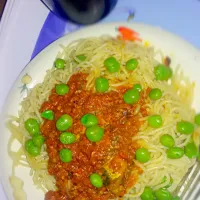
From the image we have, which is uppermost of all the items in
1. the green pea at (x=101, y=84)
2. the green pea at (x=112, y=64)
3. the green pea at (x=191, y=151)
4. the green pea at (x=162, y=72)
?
the green pea at (x=112, y=64)

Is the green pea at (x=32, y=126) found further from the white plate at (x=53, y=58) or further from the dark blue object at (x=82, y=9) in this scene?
the dark blue object at (x=82, y=9)

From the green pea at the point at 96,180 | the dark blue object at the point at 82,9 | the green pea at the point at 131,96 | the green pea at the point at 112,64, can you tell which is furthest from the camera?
the green pea at the point at 112,64

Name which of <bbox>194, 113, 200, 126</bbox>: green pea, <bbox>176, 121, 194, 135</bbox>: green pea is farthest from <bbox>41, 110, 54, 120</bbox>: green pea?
<bbox>194, 113, 200, 126</bbox>: green pea

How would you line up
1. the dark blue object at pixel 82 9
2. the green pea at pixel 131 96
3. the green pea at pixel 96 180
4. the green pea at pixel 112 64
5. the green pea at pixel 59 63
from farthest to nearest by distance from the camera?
the green pea at pixel 59 63, the green pea at pixel 112 64, the dark blue object at pixel 82 9, the green pea at pixel 131 96, the green pea at pixel 96 180

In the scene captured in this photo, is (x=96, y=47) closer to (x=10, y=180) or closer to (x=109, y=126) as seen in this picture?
(x=109, y=126)

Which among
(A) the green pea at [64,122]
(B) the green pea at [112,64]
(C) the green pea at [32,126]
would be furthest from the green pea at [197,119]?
(C) the green pea at [32,126]

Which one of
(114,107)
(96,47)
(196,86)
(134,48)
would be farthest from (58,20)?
(196,86)
